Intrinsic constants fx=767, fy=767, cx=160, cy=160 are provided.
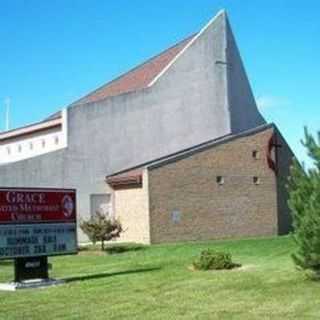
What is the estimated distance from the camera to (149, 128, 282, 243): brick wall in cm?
3450

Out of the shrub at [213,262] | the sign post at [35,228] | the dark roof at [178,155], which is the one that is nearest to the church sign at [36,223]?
the sign post at [35,228]

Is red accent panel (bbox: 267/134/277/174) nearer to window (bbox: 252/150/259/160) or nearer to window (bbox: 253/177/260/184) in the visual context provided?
window (bbox: 252/150/259/160)

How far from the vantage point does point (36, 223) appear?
18.8 m

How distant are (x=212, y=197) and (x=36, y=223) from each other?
1860 centimetres

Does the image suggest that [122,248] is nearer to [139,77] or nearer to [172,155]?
[172,155]

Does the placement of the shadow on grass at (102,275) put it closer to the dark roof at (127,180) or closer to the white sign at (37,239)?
the white sign at (37,239)

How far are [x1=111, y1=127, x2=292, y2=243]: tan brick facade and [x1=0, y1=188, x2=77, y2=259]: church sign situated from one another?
14066 mm

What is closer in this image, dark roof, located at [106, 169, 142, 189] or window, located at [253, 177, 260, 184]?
dark roof, located at [106, 169, 142, 189]

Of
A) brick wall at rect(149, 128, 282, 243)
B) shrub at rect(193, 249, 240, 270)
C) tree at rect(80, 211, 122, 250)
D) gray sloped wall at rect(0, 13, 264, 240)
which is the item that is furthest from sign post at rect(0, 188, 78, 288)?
gray sloped wall at rect(0, 13, 264, 240)

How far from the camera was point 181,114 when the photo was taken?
40.9 meters

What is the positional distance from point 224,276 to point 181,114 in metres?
23.3

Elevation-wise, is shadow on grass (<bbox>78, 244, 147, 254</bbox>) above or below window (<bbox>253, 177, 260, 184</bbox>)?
below

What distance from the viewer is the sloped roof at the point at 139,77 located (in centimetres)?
4156

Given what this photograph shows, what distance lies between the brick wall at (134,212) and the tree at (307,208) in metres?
17.3
